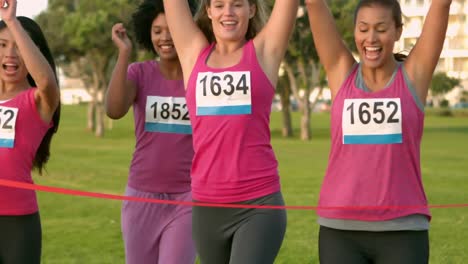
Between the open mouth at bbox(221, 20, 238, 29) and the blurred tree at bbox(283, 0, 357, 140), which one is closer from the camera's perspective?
the open mouth at bbox(221, 20, 238, 29)

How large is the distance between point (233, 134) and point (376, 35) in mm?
875

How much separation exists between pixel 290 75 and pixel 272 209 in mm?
37065

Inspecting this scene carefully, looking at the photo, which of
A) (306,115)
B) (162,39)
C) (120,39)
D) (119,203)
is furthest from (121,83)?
(306,115)

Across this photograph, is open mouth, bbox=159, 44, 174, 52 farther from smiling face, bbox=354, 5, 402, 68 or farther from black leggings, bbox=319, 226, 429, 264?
black leggings, bbox=319, 226, 429, 264

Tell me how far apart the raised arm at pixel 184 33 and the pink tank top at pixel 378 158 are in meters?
0.84

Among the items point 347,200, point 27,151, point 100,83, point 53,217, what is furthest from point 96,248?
point 100,83

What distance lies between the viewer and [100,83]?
4581 centimetres

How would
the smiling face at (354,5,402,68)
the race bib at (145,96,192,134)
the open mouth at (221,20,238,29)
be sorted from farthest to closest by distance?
the race bib at (145,96,192,134), the open mouth at (221,20,238,29), the smiling face at (354,5,402,68)

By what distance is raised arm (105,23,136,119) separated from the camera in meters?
5.58

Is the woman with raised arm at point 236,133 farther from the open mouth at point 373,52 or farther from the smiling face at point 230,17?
the open mouth at point 373,52

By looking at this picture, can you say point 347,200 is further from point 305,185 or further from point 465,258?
point 305,185

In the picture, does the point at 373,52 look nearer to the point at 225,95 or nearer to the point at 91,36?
the point at 225,95

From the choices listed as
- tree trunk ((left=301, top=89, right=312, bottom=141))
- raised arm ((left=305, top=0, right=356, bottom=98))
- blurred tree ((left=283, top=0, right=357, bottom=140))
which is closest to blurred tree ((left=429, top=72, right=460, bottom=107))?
blurred tree ((left=283, top=0, right=357, bottom=140))

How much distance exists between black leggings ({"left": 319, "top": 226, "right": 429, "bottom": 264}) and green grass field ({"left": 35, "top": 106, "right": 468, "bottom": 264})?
16.7 feet
